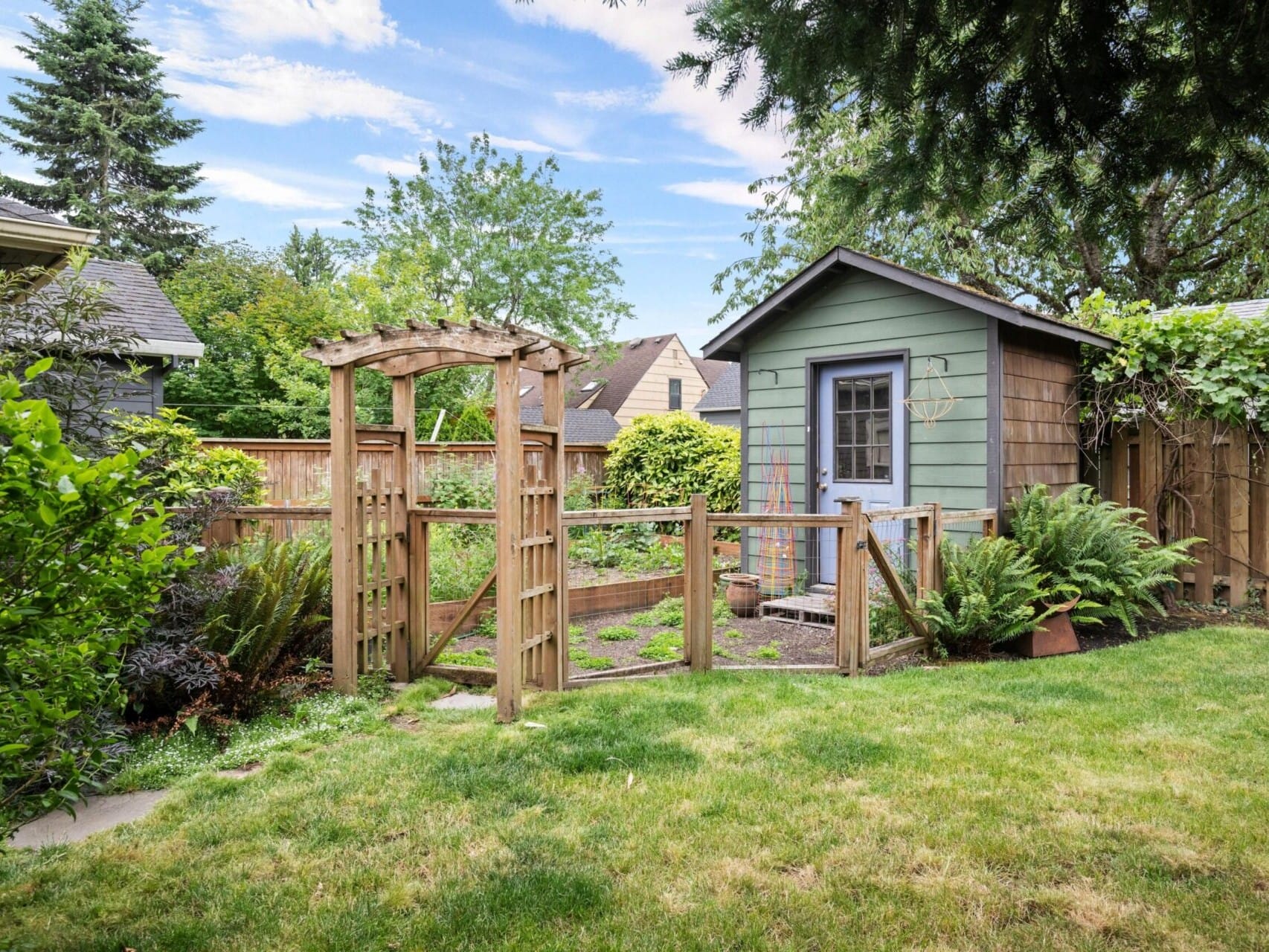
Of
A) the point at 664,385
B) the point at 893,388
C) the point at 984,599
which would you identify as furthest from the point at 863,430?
the point at 664,385

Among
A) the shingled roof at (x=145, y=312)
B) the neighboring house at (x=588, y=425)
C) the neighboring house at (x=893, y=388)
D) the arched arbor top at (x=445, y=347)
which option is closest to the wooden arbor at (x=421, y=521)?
the arched arbor top at (x=445, y=347)

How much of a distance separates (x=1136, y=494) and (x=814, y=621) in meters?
3.48

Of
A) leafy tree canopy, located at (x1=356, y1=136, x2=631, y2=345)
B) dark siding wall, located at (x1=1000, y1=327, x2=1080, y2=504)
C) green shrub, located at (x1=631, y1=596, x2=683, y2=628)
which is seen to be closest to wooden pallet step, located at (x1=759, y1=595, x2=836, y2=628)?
green shrub, located at (x1=631, y1=596, x2=683, y2=628)

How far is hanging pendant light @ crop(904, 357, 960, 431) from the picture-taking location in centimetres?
653

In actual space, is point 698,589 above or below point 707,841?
above

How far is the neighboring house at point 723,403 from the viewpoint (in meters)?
18.9

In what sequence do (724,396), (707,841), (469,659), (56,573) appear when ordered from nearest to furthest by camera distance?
(56,573) < (707,841) < (469,659) < (724,396)

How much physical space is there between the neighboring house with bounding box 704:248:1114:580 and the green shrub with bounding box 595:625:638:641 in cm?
196

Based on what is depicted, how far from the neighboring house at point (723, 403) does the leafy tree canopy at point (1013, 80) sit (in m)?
15.3

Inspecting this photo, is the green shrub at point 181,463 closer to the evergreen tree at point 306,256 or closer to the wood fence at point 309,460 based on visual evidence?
the wood fence at point 309,460

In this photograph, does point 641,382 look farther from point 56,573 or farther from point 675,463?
point 56,573

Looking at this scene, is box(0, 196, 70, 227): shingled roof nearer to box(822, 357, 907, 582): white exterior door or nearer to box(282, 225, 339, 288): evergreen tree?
box(822, 357, 907, 582): white exterior door

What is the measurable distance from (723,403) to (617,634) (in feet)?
46.9

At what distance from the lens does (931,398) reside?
21.8ft
